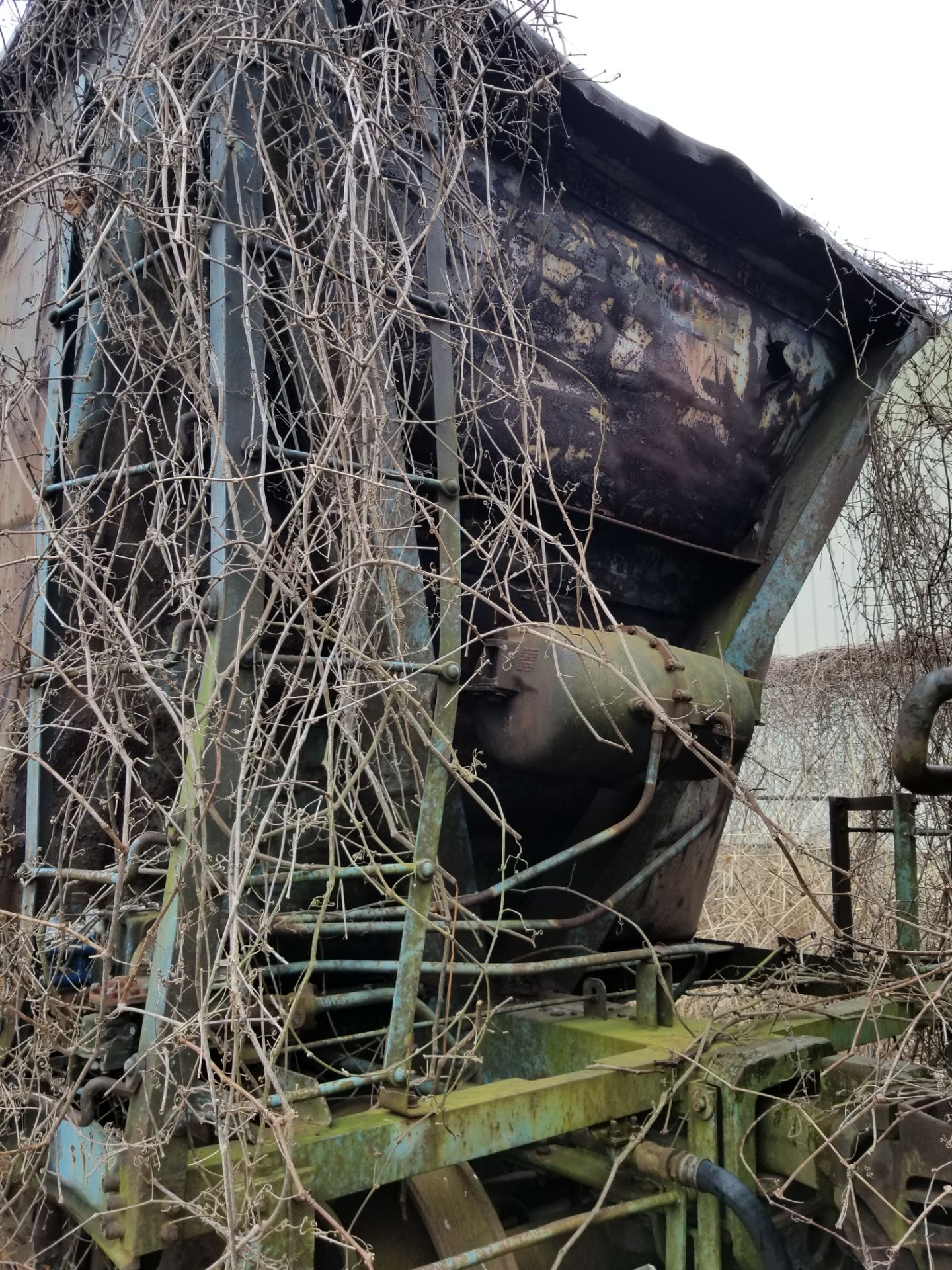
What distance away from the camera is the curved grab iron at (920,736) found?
1.75 meters

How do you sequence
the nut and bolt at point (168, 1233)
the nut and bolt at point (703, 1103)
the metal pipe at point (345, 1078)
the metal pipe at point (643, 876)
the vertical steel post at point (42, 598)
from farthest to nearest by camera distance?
the metal pipe at point (643, 876)
the vertical steel post at point (42, 598)
the nut and bolt at point (703, 1103)
the metal pipe at point (345, 1078)
the nut and bolt at point (168, 1233)

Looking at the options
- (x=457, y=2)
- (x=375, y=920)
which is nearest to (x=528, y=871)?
(x=375, y=920)

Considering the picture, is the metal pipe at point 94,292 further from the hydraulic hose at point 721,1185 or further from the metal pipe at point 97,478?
the hydraulic hose at point 721,1185

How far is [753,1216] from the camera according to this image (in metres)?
1.93

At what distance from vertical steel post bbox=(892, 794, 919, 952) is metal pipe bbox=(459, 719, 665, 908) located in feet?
3.07

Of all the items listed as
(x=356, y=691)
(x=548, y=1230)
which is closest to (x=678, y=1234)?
(x=548, y=1230)

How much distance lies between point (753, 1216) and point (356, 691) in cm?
127

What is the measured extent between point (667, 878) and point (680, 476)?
4.29 feet

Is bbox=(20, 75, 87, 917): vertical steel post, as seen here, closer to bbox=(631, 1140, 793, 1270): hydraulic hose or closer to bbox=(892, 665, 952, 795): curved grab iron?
bbox=(631, 1140, 793, 1270): hydraulic hose

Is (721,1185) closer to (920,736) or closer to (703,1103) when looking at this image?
(703,1103)

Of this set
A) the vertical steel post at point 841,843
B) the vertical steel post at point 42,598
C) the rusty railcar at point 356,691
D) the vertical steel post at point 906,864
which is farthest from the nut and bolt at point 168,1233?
the vertical steel post at point 841,843

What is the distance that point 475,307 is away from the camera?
2.70 metres

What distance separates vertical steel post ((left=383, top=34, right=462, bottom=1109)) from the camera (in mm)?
1918

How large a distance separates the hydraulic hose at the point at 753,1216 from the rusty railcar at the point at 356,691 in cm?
1
